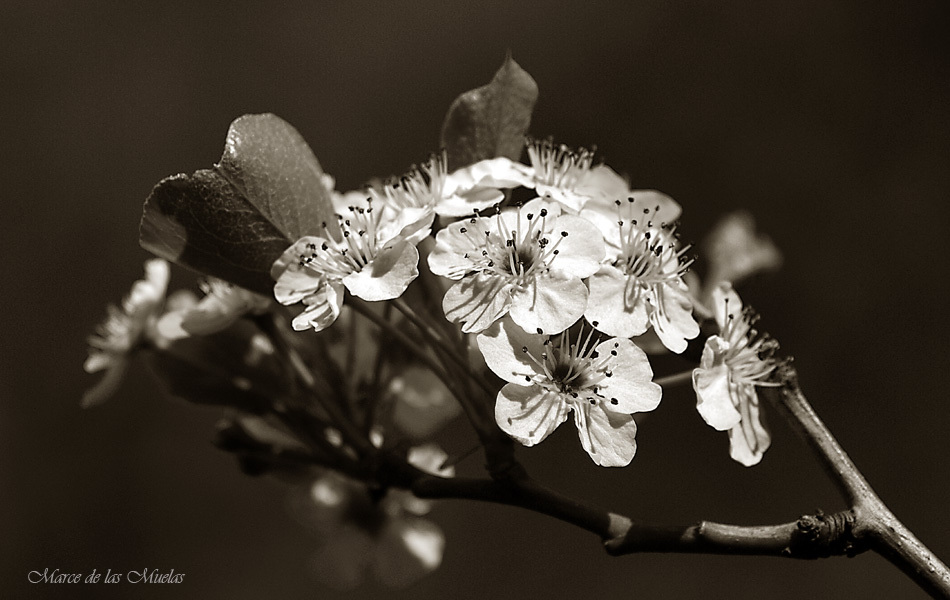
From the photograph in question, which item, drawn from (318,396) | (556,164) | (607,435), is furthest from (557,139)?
(607,435)

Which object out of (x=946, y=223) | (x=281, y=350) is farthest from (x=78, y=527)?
(x=946, y=223)

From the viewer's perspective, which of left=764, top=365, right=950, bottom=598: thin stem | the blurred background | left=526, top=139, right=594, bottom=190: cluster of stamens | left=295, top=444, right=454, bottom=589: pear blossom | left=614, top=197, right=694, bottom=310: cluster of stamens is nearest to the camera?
left=764, top=365, right=950, bottom=598: thin stem

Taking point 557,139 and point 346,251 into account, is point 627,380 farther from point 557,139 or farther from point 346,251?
point 557,139

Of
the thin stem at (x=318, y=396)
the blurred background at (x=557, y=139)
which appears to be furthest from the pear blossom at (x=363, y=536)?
the blurred background at (x=557, y=139)

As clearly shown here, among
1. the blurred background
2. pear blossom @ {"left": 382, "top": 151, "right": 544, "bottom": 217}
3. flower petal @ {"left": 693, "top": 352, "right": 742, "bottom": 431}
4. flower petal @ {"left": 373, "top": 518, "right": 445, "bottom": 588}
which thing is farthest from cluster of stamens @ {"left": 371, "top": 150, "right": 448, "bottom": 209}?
the blurred background

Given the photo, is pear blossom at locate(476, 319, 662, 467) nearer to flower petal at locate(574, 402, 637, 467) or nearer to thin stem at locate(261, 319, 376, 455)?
flower petal at locate(574, 402, 637, 467)

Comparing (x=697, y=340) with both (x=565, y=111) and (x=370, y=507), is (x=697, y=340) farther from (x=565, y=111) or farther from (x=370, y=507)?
(x=565, y=111)
